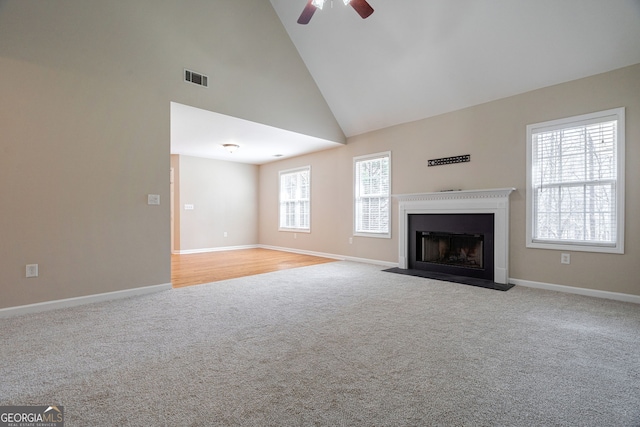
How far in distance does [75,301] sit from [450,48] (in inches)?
217

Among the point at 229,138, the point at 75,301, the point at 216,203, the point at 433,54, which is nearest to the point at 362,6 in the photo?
the point at 433,54

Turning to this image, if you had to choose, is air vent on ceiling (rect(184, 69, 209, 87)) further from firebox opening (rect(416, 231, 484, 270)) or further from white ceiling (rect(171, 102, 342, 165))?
firebox opening (rect(416, 231, 484, 270))

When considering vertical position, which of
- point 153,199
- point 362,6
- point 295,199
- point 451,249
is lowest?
point 451,249

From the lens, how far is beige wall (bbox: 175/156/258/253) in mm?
7656

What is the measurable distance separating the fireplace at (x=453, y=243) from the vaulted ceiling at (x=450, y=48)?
180cm

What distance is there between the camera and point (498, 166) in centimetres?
438

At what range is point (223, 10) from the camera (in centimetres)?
442

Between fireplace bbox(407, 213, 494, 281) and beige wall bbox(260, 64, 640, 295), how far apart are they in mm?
338

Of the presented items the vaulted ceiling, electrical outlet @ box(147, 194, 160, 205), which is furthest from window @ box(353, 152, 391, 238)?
electrical outlet @ box(147, 194, 160, 205)

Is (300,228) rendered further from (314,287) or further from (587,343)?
(587,343)

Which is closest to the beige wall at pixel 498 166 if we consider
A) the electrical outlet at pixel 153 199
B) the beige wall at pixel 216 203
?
the beige wall at pixel 216 203

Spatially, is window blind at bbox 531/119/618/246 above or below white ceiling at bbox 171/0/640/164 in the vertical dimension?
below

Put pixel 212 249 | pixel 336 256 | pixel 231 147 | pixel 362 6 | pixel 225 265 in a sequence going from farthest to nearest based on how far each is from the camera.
Result: pixel 212 249 < pixel 336 256 < pixel 231 147 < pixel 225 265 < pixel 362 6

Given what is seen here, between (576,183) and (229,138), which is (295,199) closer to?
(229,138)
